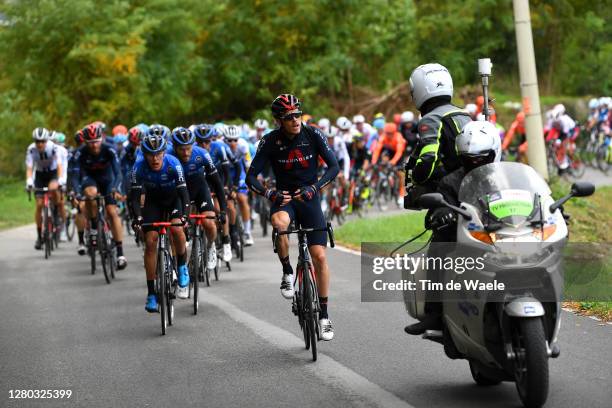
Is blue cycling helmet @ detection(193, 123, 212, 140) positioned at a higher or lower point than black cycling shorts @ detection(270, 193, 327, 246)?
higher

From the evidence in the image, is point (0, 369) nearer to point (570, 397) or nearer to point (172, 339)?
point (172, 339)

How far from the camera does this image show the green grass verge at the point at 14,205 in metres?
32.7

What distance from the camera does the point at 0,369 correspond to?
398 inches

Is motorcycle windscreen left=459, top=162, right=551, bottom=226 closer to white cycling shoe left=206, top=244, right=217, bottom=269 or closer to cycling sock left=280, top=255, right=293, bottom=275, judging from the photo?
cycling sock left=280, top=255, right=293, bottom=275

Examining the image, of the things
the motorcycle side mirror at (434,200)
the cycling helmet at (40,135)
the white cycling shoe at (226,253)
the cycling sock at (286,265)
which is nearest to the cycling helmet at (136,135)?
the cycling helmet at (40,135)

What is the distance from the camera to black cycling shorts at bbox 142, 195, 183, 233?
12477 millimetres

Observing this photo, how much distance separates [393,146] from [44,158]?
9.08m

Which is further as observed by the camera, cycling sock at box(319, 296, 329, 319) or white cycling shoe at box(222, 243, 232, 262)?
white cycling shoe at box(222, 243, 232, 262)

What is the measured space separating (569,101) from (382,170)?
2205 cm

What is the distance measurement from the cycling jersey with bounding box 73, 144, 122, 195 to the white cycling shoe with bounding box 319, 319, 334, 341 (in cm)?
771

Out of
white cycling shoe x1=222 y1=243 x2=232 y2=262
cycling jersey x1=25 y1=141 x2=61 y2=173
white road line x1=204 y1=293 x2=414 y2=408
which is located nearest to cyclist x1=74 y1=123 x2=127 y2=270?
white cycling shoe x1=222 y1=243 x2=232 y2=262

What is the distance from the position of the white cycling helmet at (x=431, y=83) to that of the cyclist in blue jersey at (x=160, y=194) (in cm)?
427

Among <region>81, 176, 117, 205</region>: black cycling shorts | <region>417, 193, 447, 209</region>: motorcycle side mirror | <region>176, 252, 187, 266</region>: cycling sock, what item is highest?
<region>81, 176, 117, 205</region>: black cycling shorts

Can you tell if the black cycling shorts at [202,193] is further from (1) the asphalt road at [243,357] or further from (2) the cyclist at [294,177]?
(2) the cyclist at [294,177]
